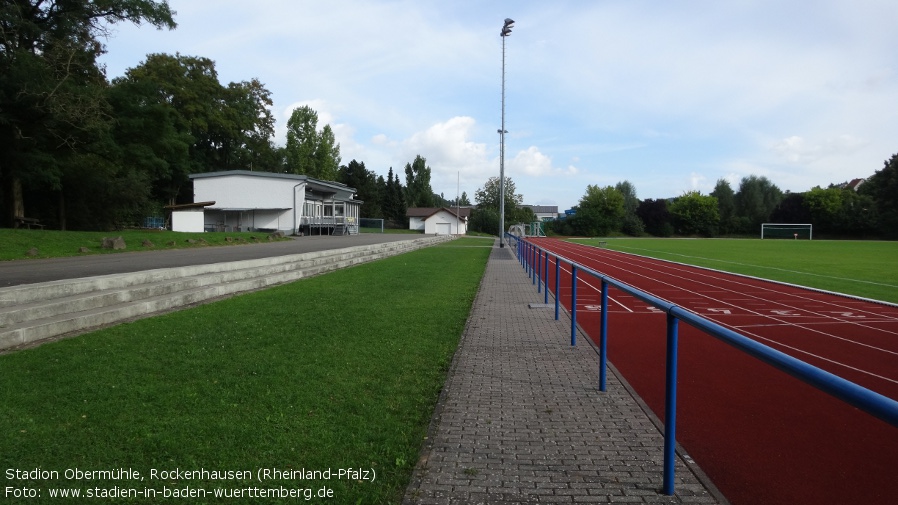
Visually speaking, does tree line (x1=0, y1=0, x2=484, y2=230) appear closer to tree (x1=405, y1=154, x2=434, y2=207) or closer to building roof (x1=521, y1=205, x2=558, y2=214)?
tree (x1=405, y1=154, x2=434, y2=207)

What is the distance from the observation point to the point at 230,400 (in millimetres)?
4602

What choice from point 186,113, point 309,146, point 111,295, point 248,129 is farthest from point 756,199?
point 111,295

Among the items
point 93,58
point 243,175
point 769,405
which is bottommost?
point 769,405

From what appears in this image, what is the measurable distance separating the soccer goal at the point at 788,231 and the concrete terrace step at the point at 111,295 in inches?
3174

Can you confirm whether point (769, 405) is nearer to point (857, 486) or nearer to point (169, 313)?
point (857, 486)

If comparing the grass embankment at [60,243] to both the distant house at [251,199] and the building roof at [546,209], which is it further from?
the building roof at [546,209]

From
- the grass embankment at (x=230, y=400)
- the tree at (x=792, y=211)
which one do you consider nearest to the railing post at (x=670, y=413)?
the grass embankment at (x=230, y=400)

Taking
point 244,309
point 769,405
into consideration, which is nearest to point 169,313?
point 244,309

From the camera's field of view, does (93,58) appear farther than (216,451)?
Yes

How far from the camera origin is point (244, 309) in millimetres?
9133

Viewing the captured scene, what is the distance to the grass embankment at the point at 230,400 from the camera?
3.44 meters

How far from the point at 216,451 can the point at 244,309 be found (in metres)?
5.83

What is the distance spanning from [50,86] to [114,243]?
6.71m

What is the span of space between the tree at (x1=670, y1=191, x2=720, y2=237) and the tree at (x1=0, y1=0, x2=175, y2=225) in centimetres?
7961
